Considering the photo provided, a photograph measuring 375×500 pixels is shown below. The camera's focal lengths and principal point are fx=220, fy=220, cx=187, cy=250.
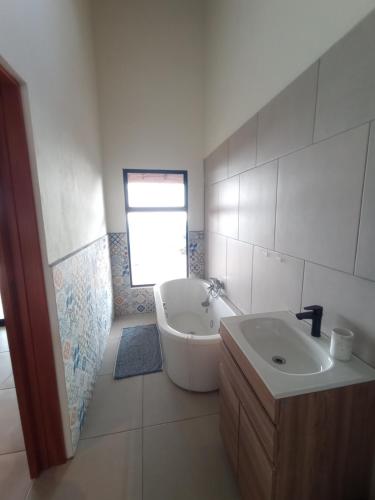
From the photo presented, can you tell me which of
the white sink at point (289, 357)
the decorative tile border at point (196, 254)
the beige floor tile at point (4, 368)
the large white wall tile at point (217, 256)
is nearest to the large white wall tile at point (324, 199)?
the white sink at point (289, 357)

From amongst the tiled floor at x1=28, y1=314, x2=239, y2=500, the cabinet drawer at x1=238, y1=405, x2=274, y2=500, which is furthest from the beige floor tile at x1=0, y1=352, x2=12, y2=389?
the cabinet drawer at x1=238, y1=405, x2=274, y2=500

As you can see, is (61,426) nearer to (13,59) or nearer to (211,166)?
(13,59)

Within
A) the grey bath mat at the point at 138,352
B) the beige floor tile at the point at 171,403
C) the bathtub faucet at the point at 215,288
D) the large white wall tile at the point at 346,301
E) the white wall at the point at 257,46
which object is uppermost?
the white wall at the point at 257,46

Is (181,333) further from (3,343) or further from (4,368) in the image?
(3,343)

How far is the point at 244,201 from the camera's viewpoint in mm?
1912

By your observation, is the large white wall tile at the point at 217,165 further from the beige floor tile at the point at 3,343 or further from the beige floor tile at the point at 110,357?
the beige floor tile at the point at 3,343

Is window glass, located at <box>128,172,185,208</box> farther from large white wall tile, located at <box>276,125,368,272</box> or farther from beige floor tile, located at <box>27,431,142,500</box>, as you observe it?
beige floor tile, located at <box>27,431,142,500</box>

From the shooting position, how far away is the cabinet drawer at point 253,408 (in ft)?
2.66

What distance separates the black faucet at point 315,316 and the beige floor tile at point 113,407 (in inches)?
54.8

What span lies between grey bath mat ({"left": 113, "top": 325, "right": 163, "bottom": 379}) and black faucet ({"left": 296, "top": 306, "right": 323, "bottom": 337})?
156cm

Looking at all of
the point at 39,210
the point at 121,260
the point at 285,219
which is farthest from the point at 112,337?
the point at 285,219

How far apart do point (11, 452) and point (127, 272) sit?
2.01 meters

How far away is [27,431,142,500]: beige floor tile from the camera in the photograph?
1209 millimetres

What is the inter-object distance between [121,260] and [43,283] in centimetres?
191
